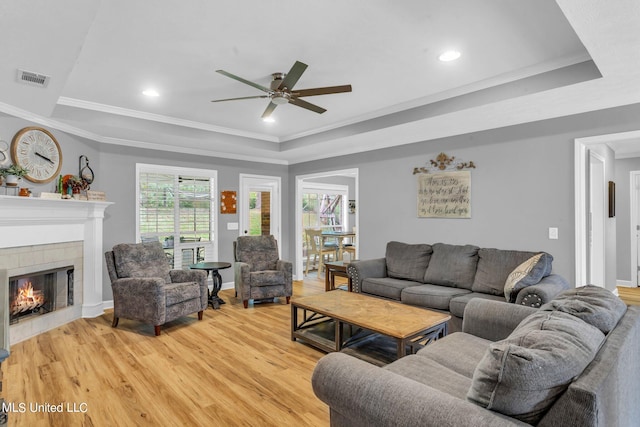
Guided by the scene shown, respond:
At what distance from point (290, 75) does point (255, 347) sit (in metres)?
2.47

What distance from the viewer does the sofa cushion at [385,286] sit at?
3.90m

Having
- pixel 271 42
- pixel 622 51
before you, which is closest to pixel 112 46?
pixel 271 42

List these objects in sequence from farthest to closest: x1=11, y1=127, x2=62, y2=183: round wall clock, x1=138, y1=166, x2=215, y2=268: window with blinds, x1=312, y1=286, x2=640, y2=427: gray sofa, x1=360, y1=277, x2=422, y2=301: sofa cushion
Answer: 1. x1=138, y1=166, x2=215, y2=268: window with blinds
2. x1=360, y1=277, x2=422, y2=301: sofa cushion
3. x1=11, y1=127, x2=62, y2=183: round wall clock
4. x1=312, y1=286, x2=640, y2=427: gray sofa

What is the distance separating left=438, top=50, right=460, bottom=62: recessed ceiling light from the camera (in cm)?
268

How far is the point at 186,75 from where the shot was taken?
311 centimetres

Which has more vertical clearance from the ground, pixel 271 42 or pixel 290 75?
pixel 271 42

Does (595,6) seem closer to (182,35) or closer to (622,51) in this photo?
(622,51)

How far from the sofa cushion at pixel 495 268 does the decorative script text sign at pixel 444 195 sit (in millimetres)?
701

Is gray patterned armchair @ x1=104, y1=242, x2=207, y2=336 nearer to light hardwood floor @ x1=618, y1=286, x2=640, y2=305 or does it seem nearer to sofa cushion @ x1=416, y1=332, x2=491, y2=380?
sofa cushion @ x1=416, y1=332, x2=491, y2=380

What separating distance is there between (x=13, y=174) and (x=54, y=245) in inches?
37.7

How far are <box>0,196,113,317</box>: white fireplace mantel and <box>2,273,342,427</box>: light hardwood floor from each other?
0.51 meters

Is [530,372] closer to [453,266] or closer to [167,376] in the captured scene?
[167,376]

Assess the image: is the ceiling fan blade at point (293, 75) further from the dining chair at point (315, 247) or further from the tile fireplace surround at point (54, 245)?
the dining chair at point (315, 247)

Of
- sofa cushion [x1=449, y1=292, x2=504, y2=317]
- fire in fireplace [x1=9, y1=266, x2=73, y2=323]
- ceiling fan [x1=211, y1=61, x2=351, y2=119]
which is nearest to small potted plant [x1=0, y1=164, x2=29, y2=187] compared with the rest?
fire in fireplace [x1=9, y1=266, x2=73, y2=323]
